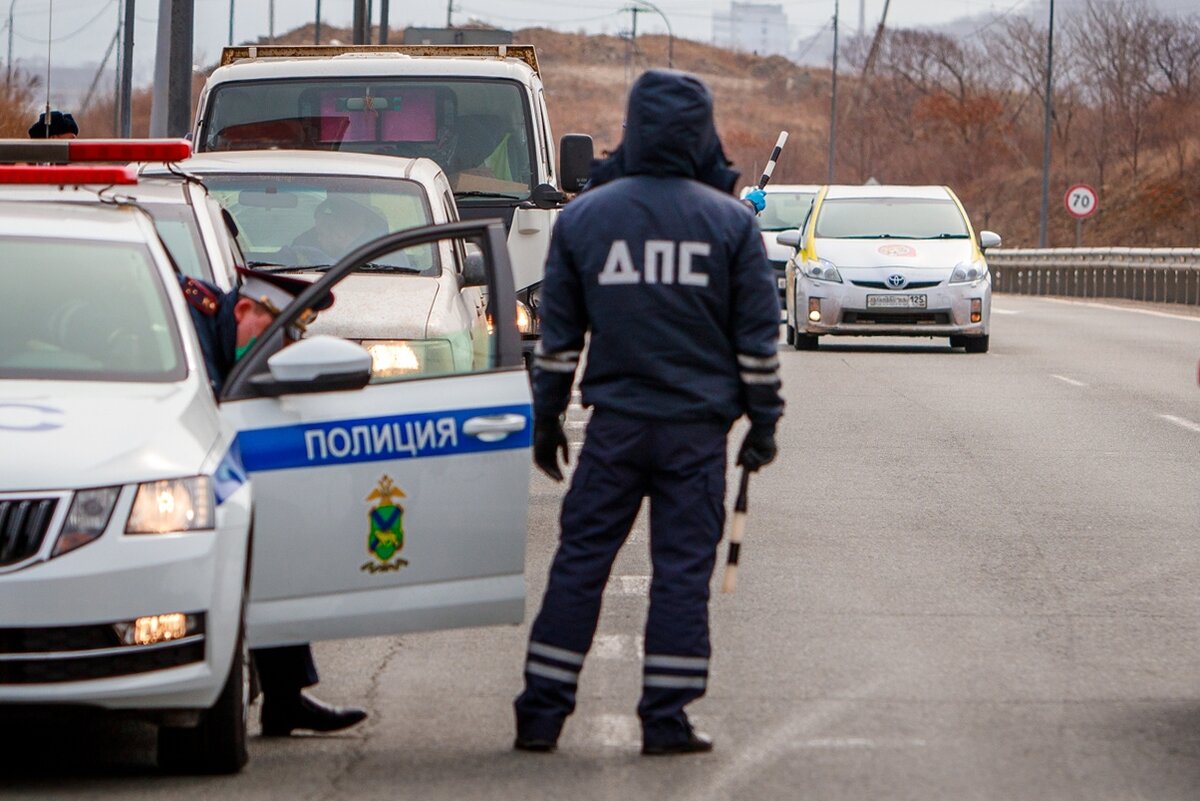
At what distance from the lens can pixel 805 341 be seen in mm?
24438

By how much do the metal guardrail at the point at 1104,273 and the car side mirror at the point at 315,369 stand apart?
1263 inches

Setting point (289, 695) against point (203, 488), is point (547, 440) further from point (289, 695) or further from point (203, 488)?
point (203, 488)

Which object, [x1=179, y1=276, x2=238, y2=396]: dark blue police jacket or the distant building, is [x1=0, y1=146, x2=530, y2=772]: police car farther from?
the distant building

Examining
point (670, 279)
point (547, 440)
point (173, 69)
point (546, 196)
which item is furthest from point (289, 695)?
point (173, 69)

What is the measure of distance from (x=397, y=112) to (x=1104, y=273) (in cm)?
2990

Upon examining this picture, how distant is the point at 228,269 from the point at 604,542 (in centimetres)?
226

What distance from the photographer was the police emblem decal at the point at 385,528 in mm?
6012

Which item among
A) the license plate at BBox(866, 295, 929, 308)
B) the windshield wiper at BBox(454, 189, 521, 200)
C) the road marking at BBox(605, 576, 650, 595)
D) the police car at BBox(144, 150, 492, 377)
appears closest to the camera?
the road marking at BBox(605, 576, 650, 595)

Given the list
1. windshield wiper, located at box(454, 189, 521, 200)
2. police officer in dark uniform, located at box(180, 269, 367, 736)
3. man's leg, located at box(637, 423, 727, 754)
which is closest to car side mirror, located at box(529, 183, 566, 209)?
windshield wiper, located at box(454, 189, 521, 200)

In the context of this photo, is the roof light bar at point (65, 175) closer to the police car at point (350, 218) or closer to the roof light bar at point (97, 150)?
the roof light bar at point (97, 150)

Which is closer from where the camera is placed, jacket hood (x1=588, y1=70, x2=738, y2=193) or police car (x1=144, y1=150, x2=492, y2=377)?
jacket hood (x1=588, y1=70, x2=738, y2=193)

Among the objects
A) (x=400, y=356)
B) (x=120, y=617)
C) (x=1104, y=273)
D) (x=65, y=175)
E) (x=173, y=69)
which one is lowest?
(x=120, y=617)

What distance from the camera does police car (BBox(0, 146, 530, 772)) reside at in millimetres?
5344

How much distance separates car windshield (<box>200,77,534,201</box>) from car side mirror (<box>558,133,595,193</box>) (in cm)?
49
